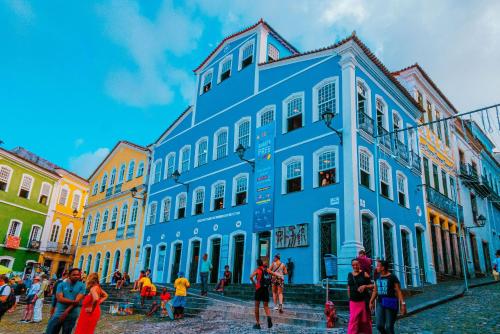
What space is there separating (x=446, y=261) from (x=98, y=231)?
2598 centimetres

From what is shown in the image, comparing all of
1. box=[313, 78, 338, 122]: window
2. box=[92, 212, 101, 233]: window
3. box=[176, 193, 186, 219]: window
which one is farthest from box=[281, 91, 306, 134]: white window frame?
box=[92, 212, 101, 233]: window

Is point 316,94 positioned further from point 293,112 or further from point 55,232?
point 55,232

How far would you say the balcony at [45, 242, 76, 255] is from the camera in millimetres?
35656

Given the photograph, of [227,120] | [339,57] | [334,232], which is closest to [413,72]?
[339,57]

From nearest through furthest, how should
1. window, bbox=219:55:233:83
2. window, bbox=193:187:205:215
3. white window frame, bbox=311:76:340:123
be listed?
white window frame, bbox=311:76:340:123 < window, bbox=193:187:205:215 < window, bbox=219:55:233:83

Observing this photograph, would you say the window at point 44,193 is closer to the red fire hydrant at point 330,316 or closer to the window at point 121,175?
the window at point 121,175

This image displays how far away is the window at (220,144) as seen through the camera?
22109 millimetres

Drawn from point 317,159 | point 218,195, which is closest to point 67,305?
point 317,159

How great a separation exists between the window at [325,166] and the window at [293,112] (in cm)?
218

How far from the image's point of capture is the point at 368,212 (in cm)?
1522

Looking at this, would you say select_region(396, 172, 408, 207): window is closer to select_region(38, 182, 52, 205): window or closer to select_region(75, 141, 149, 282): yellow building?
select_region(75, 141, 149, 282): yellow building

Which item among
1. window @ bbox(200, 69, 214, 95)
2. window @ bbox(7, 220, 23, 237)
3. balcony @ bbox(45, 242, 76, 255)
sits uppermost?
window @ bbox(200, 69, 214, 95)

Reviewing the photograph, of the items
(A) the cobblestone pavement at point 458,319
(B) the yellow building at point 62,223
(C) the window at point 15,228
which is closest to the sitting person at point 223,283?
(A) the cobblestone pavement at point 458,319

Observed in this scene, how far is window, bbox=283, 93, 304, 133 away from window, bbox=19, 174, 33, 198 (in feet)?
86.4
